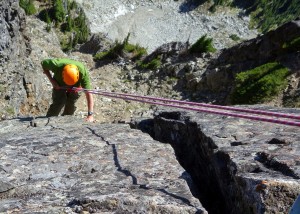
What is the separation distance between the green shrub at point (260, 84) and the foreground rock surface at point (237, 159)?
8.61 m

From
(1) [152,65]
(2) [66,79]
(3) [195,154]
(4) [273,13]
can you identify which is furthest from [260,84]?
(4) [273,13]

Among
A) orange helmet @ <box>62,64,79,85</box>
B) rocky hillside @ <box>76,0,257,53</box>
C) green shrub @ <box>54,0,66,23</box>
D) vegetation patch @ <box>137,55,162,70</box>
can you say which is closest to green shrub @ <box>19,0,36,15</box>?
green shrub @ <box>54,0,66,23</box>

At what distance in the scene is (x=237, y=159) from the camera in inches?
146

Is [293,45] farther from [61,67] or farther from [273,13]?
[273,13]

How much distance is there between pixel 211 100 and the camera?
16859 millimetres

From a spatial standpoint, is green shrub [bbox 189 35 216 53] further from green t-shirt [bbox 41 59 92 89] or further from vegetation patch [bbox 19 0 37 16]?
vegetation patch [bbox 19 0 37 16]

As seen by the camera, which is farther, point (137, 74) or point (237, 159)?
point (137, 74)

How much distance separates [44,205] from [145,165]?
4.37 ft

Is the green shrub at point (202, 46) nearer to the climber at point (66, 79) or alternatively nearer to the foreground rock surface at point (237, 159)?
the climber at point (66, 79)

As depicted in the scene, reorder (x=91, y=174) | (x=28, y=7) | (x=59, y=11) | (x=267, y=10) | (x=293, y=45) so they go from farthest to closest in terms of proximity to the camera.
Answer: (x=267, y=10) < (x=59, y=11) < (x=28, y=7) < (x=293, y=45) < (x=91, y=174)

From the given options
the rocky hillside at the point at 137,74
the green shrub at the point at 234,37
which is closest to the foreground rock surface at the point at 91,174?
the rocky hillside at the point at 137,74

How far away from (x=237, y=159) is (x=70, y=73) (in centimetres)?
494

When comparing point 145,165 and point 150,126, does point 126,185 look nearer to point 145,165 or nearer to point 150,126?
point 145,165

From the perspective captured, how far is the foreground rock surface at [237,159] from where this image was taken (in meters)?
2.97
